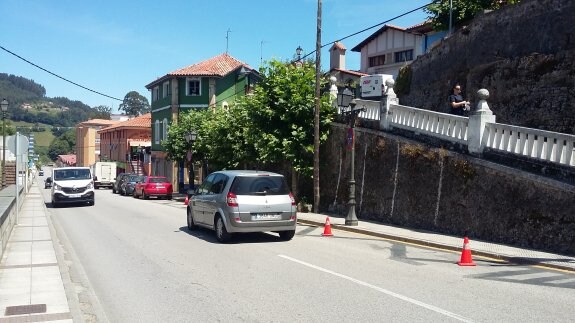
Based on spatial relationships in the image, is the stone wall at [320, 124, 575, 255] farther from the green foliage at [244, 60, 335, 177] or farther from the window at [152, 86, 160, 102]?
the window at [152, 86, 160, 102]

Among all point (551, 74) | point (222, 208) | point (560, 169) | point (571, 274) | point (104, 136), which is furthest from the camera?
point (104, 136)

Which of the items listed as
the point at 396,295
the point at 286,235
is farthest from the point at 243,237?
the point at 396,295

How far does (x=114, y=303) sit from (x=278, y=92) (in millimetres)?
15137

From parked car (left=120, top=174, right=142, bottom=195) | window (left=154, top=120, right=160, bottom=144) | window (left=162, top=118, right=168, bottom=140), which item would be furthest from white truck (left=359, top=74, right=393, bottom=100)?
window (left=154, top=120, right=160, bottom=144)

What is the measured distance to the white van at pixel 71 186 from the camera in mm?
26125

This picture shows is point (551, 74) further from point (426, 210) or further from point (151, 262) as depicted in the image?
point (151, 262)

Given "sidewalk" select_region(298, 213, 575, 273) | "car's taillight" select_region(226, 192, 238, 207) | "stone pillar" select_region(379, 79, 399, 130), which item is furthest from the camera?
"stone pillar" select_region(379, 79, 399, 130)

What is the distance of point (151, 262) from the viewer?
10430mm

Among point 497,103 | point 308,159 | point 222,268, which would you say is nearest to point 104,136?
point 308,159

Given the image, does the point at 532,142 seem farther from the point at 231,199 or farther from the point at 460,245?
the point at 231,199

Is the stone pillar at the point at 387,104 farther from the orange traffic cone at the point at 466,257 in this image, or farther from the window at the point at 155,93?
the window at the point at 155,93

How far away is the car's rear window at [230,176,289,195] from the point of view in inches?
504

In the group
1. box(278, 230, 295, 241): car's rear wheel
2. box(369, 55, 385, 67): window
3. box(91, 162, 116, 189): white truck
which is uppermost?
box(369, 55, 385, 67): window

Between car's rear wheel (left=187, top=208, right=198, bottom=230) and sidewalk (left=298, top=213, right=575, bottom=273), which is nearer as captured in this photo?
sidewalk (left=298, top=213, right=575, bottom=273)
